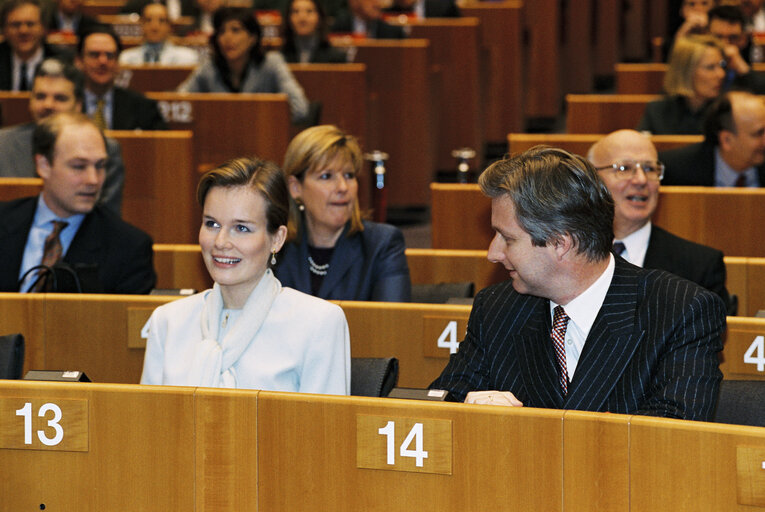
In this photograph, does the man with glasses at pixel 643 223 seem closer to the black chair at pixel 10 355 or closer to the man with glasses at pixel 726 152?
the man with glasses at pixel 726 152

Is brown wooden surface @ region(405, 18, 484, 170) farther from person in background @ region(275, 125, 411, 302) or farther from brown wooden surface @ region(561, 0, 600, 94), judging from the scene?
person in background @ region(275, 125, 411, 302)

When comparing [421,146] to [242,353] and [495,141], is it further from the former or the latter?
[242,353]

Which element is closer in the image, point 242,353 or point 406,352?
point 242,353

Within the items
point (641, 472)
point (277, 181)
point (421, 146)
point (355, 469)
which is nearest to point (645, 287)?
point (641, 472)

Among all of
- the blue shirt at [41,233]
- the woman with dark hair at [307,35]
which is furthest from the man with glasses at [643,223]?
the woman with dark hair at [307,35]

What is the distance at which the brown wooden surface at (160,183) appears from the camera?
5.43m

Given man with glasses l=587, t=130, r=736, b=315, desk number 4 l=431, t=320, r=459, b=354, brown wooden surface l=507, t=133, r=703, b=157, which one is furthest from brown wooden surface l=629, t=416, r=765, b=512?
brown wooden surface l=507, t=133, r=703, b=157

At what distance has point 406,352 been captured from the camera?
3.29 meters

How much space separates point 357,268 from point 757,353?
1.29 metres

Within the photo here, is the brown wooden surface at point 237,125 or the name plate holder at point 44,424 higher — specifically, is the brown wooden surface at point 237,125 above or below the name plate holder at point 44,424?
above

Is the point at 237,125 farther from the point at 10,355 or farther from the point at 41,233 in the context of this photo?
the point at 10,355

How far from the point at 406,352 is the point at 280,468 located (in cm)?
122

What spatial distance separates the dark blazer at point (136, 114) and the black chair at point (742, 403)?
4113mm

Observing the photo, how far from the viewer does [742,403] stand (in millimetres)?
2555
